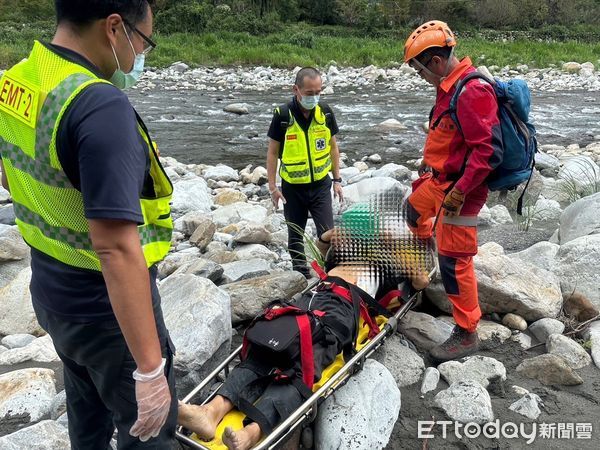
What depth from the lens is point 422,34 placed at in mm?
3389

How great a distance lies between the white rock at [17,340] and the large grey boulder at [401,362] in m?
2.45

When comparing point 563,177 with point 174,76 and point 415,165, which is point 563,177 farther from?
point 174,76

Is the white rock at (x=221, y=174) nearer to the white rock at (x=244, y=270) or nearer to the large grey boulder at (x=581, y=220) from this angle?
the white rock at (x=244, y=270)

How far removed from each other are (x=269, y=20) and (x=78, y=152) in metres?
36.0

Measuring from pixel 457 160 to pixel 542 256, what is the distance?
1.78 metres

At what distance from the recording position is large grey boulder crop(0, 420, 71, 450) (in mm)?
2566

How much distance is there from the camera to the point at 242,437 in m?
2.34

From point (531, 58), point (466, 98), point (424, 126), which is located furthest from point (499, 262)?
point (531, 58)

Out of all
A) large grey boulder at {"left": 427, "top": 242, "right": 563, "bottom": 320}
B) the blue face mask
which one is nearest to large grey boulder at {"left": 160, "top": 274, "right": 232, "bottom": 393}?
large grey boulder at {"left": 427, "top": 242, "right": 563, "bottom": 320}

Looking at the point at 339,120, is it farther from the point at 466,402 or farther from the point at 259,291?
the point at 466,402

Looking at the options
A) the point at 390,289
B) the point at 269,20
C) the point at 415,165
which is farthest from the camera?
the point at 269,20

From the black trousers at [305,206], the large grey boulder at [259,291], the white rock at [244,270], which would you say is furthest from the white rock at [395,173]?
the large grey boulder at [259,291]

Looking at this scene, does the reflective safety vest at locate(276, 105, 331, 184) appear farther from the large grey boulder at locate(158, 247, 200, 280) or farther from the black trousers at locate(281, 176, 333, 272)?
the large grey boulder at locate(158, 247, 200, 280)

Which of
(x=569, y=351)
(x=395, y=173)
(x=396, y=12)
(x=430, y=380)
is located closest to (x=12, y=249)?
(x=430, y=380)
